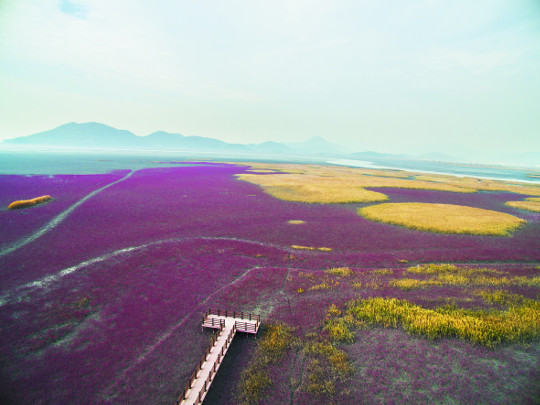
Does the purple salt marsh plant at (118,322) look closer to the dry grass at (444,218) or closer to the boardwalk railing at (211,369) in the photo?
the boardwalk railing at (211,369)

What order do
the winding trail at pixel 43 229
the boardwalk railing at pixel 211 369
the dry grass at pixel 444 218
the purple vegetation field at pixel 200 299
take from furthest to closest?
1. the dry grass at pixel 444 218
2. the winding trail at pixel 43 229
3. the purple vegetation field at pixel 200 299
4. the boardwalk railing at pixel 211 369

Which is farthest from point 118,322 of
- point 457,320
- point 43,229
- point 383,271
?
point 43,229

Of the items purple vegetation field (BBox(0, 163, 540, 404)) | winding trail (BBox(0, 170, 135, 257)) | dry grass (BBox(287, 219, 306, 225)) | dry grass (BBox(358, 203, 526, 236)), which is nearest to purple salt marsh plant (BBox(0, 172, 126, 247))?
purple vegetation field (BBox(0, 163, 540, 404))

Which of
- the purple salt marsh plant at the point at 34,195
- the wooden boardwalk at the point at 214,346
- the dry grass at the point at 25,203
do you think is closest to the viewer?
the wooden boardwalk at the point at 214,346

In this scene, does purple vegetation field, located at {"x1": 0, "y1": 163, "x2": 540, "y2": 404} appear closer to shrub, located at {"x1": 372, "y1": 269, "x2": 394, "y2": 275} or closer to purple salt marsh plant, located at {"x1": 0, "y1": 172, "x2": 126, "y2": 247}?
purple salt marsh plant, located at {"x1": 0, "y1": 172, "x2": 126, "y2": 247}

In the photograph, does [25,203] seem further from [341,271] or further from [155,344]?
[341,271]

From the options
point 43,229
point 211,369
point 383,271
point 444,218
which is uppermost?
point 444,218

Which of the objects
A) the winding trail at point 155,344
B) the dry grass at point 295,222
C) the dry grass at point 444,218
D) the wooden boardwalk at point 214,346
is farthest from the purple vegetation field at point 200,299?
the dry grass at point 444,218

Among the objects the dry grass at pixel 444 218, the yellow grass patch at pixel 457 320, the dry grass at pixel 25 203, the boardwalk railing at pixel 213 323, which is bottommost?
the boardwalk railing at pixel 213 323
